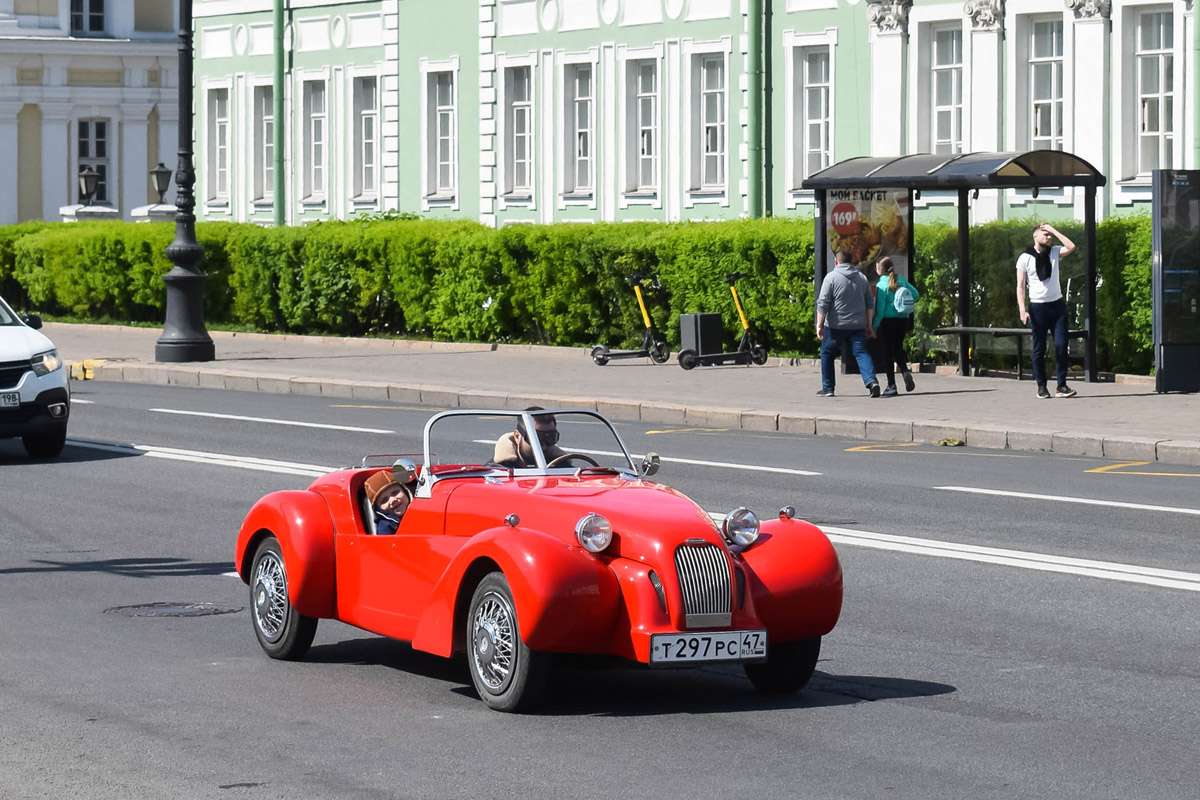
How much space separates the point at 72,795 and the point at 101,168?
2460 inches

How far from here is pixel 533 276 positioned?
106ft

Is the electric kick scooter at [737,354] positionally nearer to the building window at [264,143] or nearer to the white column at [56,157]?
the building window at [264,143]

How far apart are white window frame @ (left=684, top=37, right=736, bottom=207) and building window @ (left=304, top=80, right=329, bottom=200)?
34.7 feet

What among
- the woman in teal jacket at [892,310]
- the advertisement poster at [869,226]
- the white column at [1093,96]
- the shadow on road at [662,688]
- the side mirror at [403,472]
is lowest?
the shadow on road at [662,688]

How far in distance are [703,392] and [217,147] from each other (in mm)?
24395

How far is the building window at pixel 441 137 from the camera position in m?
39.6

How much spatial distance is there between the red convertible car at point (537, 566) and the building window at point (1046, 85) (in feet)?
69.3

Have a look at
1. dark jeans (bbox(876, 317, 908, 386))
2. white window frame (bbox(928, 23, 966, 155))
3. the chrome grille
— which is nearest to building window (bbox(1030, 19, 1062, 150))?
white window frame (bbox(928, 23, 966, 155))

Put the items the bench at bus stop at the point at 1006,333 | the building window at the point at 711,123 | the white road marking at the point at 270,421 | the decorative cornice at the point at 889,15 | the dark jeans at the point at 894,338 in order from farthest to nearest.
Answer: the building window at the point at 711,123 < the decorative cornice at the point at 889,15 < the bench at bus stop at the point at 1006,333 < the dark jeans at the point at 894,338 < the white road marking at the point at 270,421

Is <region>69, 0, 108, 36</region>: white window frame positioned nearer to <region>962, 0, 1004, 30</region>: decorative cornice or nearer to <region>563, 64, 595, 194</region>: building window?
<region>563, 64, 595, 194</region>: building window

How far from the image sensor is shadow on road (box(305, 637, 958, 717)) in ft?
27.1

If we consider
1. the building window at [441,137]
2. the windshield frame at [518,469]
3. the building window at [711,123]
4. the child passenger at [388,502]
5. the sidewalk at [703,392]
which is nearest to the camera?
the windshield frame at [518,469]

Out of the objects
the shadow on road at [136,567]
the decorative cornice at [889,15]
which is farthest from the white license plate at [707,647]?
the decorative cornice at [889,15]

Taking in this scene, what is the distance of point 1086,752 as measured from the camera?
293 inches
